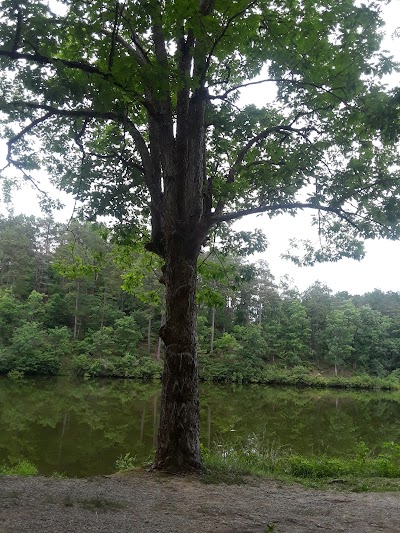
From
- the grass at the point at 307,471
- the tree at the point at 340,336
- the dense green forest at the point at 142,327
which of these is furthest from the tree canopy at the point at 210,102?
the tree at the point at 340,336

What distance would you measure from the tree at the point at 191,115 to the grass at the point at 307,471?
2.14 ft

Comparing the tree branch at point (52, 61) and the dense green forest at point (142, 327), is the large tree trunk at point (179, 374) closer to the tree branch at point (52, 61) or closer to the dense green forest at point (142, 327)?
the tree branch at point (52, 61)

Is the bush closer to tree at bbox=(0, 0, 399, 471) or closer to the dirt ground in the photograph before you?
tree at bbox=(0, 0, 399, 471)

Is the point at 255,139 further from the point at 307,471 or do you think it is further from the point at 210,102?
the point at 307,471

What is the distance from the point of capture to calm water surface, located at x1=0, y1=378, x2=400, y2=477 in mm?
11359

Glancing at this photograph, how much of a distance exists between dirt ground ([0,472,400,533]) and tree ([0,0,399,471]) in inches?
37.8

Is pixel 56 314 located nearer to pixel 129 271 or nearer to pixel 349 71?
pixel 129 271

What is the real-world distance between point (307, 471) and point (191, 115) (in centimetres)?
586

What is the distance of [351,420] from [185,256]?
16.8 metres

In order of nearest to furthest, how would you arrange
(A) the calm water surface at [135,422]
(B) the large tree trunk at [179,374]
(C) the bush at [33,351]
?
(B) the large tree trunk at [179,374]
(A) the calm water surface at [135,422]
(C) the bush at [33,351]

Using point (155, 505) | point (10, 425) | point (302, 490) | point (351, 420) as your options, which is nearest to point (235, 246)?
point (302, 490)

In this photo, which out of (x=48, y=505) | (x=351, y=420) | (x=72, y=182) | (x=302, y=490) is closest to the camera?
(x=48, y=505)

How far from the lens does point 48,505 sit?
13.2ft

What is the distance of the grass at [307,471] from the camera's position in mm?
6223
